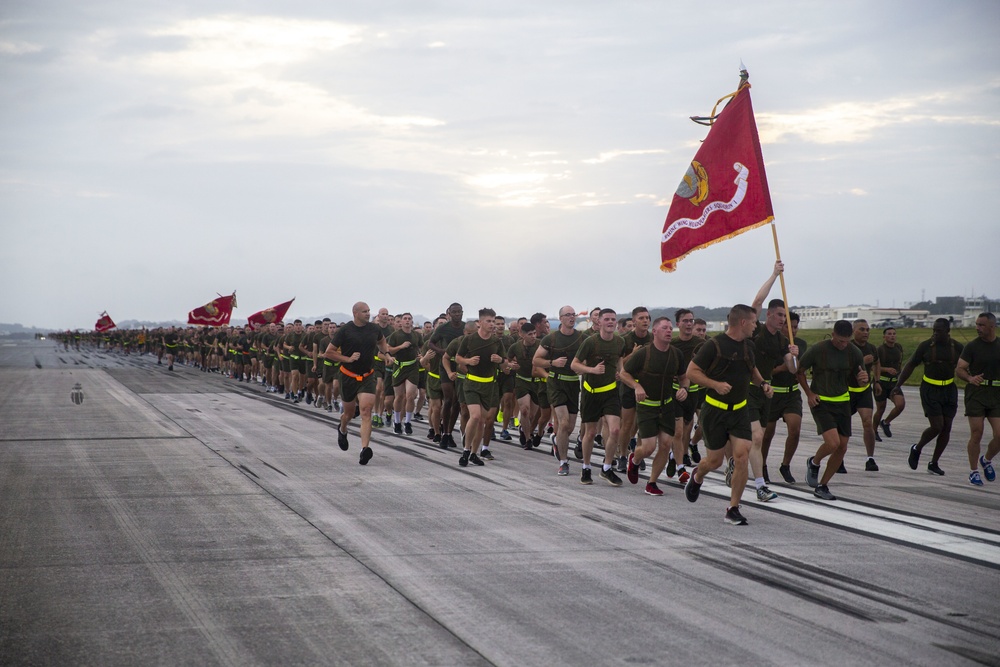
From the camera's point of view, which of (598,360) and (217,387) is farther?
(217,387)

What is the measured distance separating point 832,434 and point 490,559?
15.9 ft

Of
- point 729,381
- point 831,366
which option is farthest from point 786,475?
point 729,381

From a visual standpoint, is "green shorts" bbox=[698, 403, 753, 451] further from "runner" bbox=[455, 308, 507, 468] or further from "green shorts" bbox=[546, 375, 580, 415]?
"runner" bbox=[455, 308, 507, 468]

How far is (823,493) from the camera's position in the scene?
34.2 ft

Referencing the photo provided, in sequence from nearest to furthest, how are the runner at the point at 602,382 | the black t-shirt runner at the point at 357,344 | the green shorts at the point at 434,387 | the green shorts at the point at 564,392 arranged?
the runner at the point at 602,382, the green shorts at the point at 564,392, the black t-shirt runner at the point at 357,344, the green shorts at the point at 434,387

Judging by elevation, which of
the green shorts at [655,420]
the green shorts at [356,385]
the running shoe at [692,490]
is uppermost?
the green shorts at [356,385]

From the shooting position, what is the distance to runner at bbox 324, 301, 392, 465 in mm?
13258

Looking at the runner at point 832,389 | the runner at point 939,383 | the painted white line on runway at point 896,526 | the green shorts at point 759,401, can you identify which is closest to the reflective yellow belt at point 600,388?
the green shorts at point 759,401

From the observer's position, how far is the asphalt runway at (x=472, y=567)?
5.33 meters

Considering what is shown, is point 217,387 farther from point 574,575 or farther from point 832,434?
point 574,575

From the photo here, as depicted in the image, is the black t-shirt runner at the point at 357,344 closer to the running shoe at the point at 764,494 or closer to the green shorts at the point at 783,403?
the green shorts at the point at 783,403

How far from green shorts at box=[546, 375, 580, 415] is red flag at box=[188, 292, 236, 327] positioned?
108 ft

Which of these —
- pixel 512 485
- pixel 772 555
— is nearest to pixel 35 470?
pixel 512 485

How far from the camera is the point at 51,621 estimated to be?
5.66m
